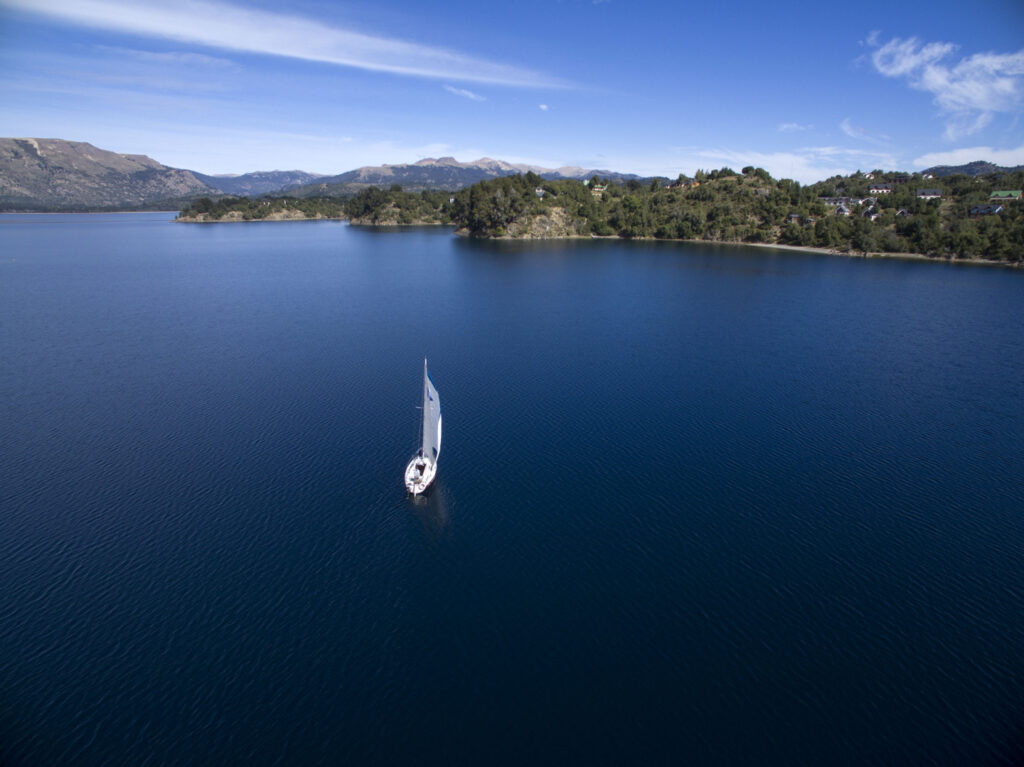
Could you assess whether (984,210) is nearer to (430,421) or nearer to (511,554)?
(430,421)

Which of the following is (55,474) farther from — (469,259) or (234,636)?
(469,259)

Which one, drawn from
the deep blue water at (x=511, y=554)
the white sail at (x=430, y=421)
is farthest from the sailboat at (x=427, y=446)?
the deep blue water at (x=511, y=554)

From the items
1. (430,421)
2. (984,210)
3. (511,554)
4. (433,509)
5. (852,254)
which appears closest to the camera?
(511,554)

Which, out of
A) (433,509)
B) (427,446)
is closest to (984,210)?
(427,446)

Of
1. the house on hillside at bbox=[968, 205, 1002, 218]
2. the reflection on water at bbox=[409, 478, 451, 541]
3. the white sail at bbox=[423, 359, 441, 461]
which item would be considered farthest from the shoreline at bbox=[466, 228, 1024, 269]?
the reflection on water at bbox=[409, 478, 451, 541]

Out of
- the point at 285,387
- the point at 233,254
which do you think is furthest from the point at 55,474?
the point at 233,254

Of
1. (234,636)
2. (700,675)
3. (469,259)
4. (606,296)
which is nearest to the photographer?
(700,675)

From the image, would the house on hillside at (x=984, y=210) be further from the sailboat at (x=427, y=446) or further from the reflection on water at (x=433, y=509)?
the reflection on water at (x=433, y=509)
